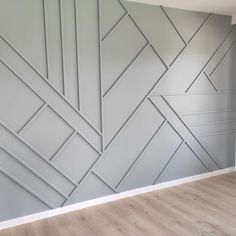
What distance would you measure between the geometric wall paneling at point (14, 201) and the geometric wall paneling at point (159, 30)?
222cm

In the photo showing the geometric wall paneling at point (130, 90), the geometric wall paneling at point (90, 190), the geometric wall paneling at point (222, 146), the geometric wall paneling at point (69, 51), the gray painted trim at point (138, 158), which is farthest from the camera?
the geometric wall paneling at point (222, 146)

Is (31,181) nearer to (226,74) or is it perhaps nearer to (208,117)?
(208,117)

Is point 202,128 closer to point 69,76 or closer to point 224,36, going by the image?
point 224,36

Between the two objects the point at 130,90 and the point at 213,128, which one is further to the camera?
the point at 213,128

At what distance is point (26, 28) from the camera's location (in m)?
2.29

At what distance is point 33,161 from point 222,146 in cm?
277

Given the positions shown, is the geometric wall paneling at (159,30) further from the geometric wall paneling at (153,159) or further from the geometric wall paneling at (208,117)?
the geometric wall paneling at (153,159)

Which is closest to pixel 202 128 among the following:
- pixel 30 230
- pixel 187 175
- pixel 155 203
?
pixel 187 175

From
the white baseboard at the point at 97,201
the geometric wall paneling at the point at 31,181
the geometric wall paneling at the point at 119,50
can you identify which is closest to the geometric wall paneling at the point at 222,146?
the white baseboard at the point at 97,201

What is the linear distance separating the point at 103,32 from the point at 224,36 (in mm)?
1904

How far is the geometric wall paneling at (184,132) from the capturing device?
310 cm

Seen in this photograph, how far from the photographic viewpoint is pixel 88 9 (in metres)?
2.54

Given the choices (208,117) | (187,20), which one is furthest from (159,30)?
(208,117)

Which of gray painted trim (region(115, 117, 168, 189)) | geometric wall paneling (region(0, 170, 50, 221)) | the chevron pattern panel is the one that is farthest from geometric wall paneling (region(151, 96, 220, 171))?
geometric wall paneling (region(0, 170, 50, 221))
